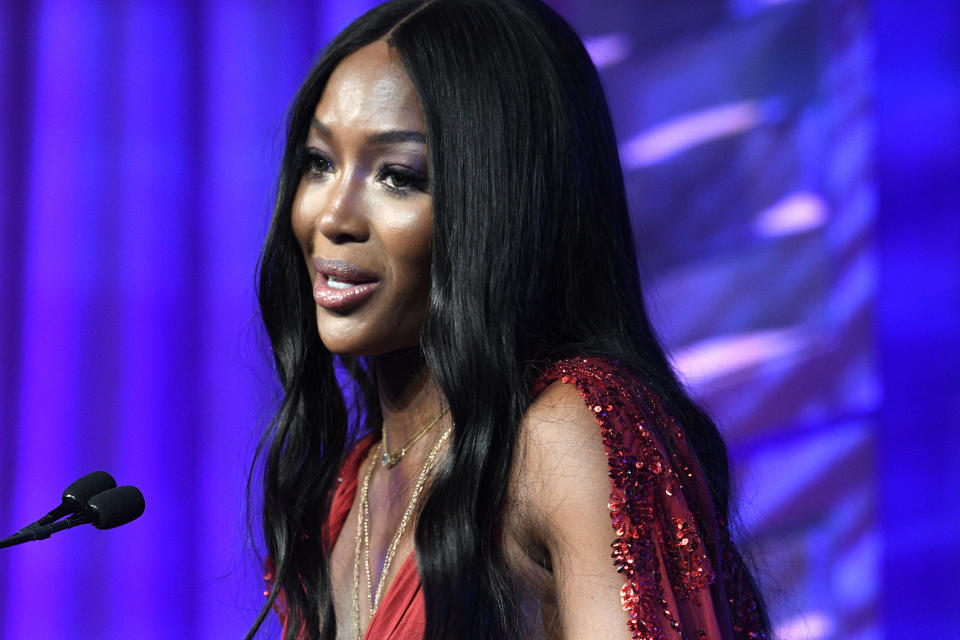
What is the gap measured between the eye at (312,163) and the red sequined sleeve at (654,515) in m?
0.43

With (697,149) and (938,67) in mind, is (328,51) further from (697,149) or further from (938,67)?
(938,67)

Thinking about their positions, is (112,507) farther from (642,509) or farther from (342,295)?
(642,509)

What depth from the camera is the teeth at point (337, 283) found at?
141 cm

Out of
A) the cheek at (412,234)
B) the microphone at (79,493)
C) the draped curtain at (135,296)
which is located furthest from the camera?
the draped curtain at (135,296)

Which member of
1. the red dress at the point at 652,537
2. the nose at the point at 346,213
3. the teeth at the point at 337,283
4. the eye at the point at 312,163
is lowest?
the red dress at the point at 652,537

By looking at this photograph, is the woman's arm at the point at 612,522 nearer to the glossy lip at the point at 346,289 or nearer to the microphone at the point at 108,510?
the glossy lip at the point at 346,289

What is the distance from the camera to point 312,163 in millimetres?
1545

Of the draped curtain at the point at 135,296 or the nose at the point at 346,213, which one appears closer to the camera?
the nose at the point at 346,213

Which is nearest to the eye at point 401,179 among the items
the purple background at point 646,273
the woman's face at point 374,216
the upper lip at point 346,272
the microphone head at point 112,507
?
the woman's face at point 374,216

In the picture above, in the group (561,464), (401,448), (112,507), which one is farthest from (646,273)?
(112,507)

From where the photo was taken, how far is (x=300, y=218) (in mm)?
1531

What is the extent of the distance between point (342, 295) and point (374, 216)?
11 cm

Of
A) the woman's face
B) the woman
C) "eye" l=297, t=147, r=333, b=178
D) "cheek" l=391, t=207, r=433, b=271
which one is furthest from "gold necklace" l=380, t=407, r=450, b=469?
"eye" l=297, t=147, r=333, b=178

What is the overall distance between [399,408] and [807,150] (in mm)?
1299
